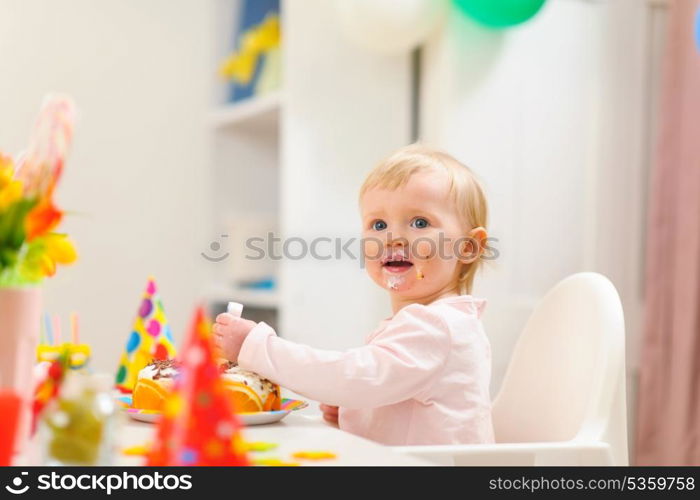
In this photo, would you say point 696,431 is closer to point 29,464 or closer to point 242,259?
point 242,259

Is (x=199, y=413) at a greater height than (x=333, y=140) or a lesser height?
lesser

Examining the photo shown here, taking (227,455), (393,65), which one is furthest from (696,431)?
(227,455)

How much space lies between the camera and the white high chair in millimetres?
946

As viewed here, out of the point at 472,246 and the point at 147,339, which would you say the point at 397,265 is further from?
the point at 147,339

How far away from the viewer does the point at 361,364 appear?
99 centimetres

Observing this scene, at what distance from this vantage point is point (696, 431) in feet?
7.38

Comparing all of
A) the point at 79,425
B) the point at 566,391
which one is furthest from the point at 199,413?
the point at 566,391

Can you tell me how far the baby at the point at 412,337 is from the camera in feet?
3.26

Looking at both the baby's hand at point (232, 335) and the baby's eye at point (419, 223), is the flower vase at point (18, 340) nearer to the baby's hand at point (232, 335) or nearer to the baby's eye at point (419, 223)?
the baby's hand at point (232, 335)

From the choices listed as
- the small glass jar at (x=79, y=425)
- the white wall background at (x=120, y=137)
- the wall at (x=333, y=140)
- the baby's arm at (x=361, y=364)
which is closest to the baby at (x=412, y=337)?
the baby's arm at (x=361, y=364)

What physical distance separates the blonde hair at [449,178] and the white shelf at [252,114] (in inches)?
48.9

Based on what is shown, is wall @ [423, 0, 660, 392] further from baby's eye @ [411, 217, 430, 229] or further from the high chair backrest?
baby's eye @ [411, 217, 430, 229]

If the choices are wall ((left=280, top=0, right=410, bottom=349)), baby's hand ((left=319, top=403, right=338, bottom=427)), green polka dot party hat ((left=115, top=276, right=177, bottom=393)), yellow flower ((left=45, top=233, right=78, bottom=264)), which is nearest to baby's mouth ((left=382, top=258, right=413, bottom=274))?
baby's hand ((left=319, top=403, right=338, bottom=427))

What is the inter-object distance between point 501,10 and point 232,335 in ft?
4.31
